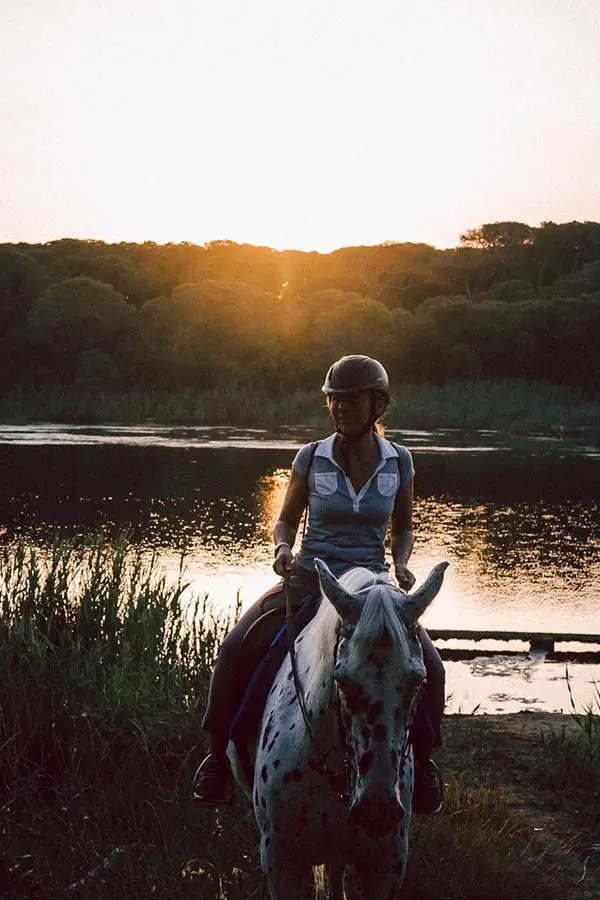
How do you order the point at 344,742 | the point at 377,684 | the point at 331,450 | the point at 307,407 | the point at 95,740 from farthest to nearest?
the point at 307,407
the point at 95,740
the point at 331,450
the point at 344,742
the point at 377,684

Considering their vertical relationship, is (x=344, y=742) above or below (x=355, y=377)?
below

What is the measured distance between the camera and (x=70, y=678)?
23.4 ft

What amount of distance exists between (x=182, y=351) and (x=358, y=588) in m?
59.1

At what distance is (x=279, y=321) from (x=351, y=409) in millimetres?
A: 60456

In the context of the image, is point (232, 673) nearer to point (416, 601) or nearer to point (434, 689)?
point (434, 689)

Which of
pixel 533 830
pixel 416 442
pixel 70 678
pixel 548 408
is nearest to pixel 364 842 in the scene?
pixel 533 830

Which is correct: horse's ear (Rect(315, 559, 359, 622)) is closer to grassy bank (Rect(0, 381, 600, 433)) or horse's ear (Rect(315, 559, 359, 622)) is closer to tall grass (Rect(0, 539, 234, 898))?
tall grass (Rect(0, 539, 234, 898))

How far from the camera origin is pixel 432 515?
1067 inches

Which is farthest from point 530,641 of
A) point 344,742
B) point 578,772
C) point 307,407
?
point 307,407

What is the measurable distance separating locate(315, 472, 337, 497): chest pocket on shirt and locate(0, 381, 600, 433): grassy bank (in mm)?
45734

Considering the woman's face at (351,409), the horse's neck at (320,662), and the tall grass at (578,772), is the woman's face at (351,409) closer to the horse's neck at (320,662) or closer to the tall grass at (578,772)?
the horse's neck at (320,662)

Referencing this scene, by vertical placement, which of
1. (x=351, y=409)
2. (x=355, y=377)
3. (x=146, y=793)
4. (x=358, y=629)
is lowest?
(x=146, y=793)

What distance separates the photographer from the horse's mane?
10.1 feet

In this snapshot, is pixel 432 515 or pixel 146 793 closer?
pixel 146 793
